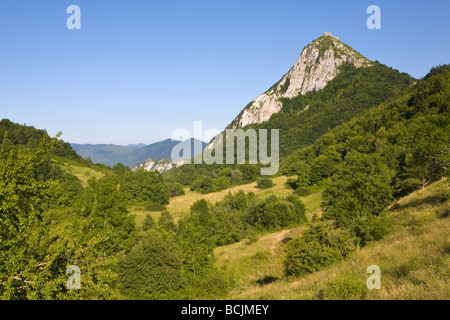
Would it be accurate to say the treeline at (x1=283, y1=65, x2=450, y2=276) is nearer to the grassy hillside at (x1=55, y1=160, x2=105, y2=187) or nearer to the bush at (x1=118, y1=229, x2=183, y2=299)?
the bush at (x1=118, y1=229, x2=183, y2=299)

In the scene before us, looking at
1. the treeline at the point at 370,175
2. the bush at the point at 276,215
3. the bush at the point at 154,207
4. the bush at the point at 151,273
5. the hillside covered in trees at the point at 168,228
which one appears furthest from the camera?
the bush at the point at 154,207

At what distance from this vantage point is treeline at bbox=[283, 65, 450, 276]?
17.5 m

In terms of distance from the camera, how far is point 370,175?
26922mm

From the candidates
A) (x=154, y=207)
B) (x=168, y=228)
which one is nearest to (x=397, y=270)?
(x=168, y=228)

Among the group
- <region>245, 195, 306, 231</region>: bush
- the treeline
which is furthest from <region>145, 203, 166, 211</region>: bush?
the treeline

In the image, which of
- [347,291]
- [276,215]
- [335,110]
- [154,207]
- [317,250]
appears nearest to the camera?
[347,291]

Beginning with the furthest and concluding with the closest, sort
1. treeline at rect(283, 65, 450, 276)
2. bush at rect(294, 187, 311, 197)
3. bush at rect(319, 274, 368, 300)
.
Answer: bush at rect(294, 187, 311, 197)
treeline at rect(283, 65, 450, 276)
bush at rect(319, 274, 368, 300)

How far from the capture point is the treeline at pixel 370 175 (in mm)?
17469

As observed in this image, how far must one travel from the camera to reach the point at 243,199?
2489 inches

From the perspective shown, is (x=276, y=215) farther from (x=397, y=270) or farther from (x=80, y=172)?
(x=80, y=172)

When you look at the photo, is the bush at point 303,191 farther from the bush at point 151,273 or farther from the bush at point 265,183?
the bush at point 151,273

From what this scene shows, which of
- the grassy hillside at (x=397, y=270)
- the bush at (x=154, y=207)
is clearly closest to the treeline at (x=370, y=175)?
the grassy hillside at (x=397, y=270)

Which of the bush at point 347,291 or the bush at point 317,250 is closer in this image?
the bush at point 347,291

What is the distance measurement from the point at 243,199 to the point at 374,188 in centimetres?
4049
